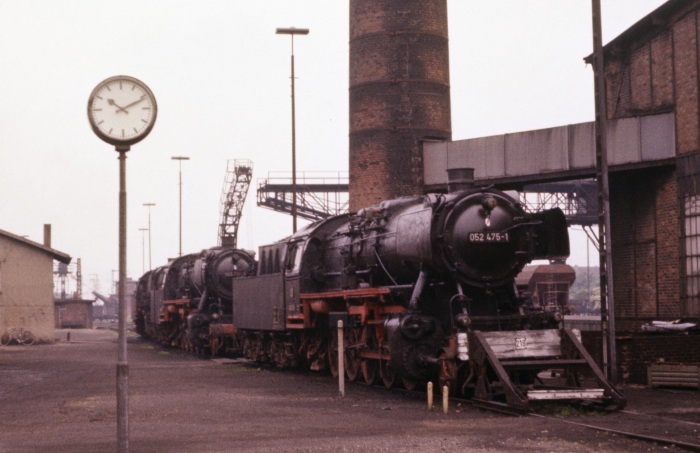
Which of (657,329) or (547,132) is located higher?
(547,132)

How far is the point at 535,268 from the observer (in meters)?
62.5

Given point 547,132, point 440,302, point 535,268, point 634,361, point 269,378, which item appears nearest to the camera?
point 440,302

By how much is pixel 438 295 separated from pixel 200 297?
2015 centimetres

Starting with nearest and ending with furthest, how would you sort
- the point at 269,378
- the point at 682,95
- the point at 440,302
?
the point at 440,302, the point at 269,378, the point at 682,95

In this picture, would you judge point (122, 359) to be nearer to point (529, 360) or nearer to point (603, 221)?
point (529, 360)

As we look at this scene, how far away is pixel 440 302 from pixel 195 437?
21.2 feet

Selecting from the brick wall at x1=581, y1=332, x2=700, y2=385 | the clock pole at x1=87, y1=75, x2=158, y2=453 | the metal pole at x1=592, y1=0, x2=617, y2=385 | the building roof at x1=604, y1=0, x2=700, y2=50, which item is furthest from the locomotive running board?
the building roof at x1=604, y1=0, x2=700, y2=50

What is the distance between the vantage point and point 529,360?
15.5 m

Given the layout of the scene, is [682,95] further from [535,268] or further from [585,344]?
[535,268]

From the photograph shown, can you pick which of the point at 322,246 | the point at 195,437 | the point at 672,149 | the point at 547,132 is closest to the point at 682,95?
the point at 672,149

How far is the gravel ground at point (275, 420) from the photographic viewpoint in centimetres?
1126

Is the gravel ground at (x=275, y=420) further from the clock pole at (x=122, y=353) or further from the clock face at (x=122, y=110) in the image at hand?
the clock face at (x=122, y=110)

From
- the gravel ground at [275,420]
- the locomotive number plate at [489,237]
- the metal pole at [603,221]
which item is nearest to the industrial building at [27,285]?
the gravel ground at [275,420]

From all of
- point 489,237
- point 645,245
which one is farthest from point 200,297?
point 489,237
